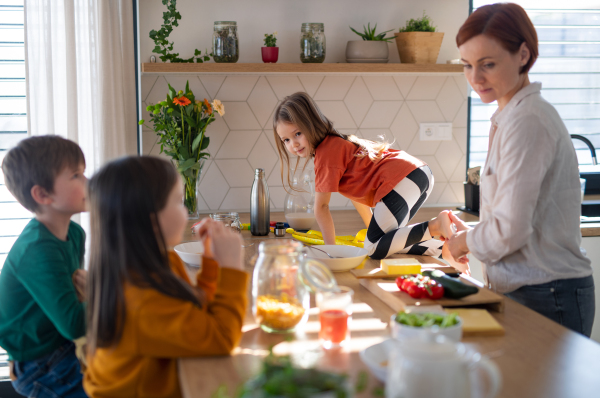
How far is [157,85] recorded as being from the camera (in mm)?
2629

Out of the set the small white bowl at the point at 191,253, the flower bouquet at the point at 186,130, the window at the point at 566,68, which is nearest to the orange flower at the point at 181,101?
the flower bouquet at the point at 186,130

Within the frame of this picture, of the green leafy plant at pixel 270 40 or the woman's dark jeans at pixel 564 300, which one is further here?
the green leafy plant at pixel 270 40

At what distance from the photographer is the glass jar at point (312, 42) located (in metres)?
2.55

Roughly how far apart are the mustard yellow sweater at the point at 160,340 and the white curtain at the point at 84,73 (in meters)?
1.34

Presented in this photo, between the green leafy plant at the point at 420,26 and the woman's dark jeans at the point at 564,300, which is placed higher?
the green leafy plant at the point at 420,26

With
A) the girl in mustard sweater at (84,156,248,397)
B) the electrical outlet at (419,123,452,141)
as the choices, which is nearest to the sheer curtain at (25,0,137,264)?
the girl in mustard sweater at (84,156,248,397)

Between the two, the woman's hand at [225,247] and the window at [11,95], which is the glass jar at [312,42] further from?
the woman's hand at [225,247]

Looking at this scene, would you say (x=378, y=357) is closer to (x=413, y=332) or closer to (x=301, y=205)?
(x=413, y=332)

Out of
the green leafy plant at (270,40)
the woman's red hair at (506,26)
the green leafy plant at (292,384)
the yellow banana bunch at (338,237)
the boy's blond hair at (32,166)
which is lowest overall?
the yellow banana bunch at (338,237)

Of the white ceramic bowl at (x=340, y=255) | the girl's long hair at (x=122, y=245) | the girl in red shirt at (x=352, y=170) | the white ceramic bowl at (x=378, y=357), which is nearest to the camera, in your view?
the white ceramic bowl at (x=378, y=357)

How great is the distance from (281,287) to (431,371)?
1.39ft

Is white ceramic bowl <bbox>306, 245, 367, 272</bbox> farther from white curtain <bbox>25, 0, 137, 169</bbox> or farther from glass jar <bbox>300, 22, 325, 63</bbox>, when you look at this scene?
glass jar <bbox>300, 22, 325, 63</bbox>

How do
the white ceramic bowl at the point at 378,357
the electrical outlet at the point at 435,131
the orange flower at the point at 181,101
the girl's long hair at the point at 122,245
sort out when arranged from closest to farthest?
the white ceramic bowl at the point at 378,357, the girl's long hair at the point at 122,245, the orange flower at the point at 181,101, the electrical outlet at the point at 435,131

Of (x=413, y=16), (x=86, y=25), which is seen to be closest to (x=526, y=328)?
(x=86, y=25)
